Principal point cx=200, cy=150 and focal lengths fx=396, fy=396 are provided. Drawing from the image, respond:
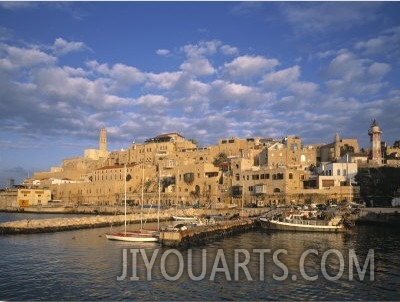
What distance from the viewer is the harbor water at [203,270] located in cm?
1880

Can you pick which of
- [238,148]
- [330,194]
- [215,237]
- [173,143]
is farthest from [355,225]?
[173,143]

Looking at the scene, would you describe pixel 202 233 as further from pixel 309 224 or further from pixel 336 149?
pixel 336 149

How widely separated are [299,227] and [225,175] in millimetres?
34971

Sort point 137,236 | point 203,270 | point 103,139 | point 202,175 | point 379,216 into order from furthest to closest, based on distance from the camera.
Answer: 1. point 103,139
2. point 202,175
3. point 379,216
4. point 137,236
5. point 203,270

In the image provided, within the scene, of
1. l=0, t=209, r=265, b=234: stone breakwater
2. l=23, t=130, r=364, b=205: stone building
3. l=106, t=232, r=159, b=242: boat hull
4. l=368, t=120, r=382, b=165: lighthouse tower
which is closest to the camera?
l=106, t=232, r=159, b=242: boat hull

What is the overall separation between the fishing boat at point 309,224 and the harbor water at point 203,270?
7569 mm

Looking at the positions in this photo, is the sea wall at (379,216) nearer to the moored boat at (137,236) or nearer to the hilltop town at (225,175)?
the hilltop town at (225,175)

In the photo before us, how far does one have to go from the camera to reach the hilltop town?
6931cm

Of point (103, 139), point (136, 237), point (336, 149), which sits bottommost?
point (136, 237)

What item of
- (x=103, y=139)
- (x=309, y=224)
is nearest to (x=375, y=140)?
(x=309, y=224)

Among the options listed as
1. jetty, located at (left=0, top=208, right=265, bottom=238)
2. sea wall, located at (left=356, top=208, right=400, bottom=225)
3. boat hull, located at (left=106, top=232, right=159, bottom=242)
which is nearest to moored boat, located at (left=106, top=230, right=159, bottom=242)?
boat hull, located at (left=106, top=232, right=159, bottom=242)

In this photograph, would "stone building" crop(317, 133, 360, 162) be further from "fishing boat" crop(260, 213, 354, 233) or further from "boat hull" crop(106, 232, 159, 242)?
"boat hull" crop(106, 232, 159, 242)

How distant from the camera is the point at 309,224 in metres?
45.3

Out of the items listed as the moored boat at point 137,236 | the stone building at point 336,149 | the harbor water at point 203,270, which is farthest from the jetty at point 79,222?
the stone building at point 336,149
